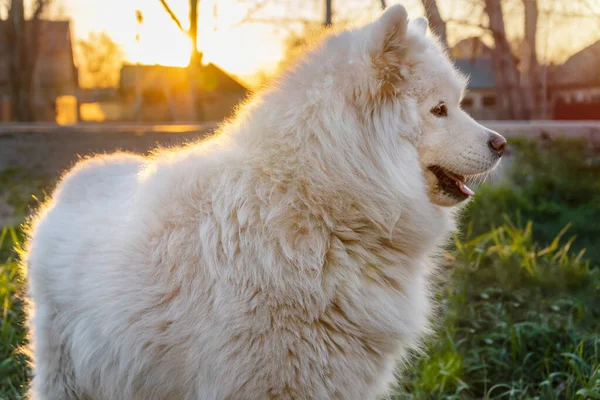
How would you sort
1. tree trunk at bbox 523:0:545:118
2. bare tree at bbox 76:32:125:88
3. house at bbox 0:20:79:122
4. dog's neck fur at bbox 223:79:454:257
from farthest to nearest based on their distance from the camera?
bare tree at bbox 76:32:125:88 → house at bbox 0:20:79:122 → tree trunk at bbox 523:0:545:118 → dog's neck fur at bbox 223:79:454:257

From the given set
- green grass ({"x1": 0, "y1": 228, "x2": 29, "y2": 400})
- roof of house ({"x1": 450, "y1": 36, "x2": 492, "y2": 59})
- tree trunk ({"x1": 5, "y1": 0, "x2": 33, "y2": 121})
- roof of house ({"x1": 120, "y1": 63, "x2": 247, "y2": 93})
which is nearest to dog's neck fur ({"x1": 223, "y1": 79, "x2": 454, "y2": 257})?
green grass ({"x1": 0, "y1": 228, "x2": 29, "y2": 400})

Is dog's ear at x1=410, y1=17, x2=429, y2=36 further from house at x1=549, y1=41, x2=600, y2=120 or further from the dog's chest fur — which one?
house at x1=549, y1=41, x2=600, y2=120

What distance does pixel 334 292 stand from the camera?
219 cm

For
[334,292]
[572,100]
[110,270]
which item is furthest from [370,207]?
[572,100]

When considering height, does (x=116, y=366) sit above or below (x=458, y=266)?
above

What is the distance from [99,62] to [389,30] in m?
45.3

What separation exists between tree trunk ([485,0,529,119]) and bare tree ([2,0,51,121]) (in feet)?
48.6

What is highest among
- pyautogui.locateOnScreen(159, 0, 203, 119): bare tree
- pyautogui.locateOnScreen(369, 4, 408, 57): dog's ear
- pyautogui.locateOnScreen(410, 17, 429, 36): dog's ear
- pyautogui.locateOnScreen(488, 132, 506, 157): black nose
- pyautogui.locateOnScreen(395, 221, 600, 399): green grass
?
pyautogui.locateOnScreen(159, 0, 203, 119): bare tree

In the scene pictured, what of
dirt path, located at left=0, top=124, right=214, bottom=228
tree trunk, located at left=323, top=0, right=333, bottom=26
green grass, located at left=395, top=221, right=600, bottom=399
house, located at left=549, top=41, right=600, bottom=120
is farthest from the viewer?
house, located at left=549, top=41, right=600, bottom=120

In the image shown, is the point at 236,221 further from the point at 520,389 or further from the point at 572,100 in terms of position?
the point at 572,100

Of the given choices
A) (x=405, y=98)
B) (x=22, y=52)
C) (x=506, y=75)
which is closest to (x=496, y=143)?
(x=405, y=98)

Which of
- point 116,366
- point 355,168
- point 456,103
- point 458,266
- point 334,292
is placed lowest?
point 458,266

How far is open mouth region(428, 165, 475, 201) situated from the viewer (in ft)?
8.09

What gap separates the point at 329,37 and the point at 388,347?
132cm
